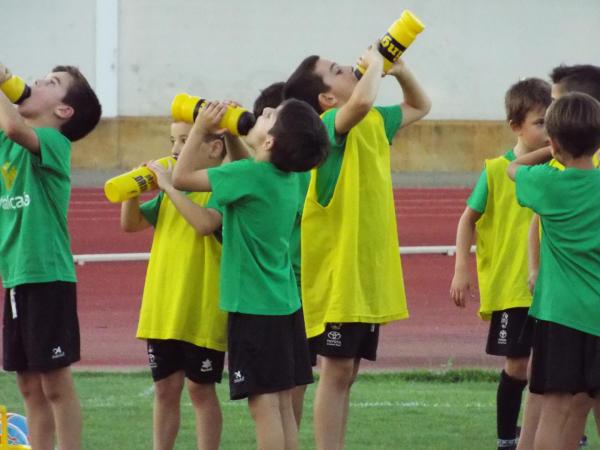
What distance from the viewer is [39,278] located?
5469 mm

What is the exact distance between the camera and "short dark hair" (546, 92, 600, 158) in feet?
16.8

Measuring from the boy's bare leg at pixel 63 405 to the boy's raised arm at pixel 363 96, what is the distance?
1.42 metres

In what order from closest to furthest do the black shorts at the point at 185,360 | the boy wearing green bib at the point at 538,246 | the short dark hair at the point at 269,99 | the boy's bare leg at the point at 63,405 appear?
the boy wearing green bib at the point at 538,246
the boy's bare leg at the point at 63,405
the black shorts at the point at 185,360
the short dark hair at the point at 269,99

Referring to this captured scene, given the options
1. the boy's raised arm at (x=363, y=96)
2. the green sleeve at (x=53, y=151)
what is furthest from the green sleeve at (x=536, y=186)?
the green sleeve at (x=53, y=151)

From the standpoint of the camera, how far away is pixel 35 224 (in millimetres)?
5500

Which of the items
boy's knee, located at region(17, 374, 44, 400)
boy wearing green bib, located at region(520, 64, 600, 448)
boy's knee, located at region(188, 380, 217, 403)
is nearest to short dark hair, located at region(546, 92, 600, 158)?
boy wearing green bib, located at region(520, 64, 600, 448)

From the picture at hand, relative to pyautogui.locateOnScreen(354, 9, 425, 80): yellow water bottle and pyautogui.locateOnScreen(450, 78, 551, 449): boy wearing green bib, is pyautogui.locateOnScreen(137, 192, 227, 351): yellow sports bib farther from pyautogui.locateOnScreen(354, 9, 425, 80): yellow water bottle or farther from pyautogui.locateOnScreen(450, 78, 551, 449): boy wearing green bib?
pyautogui.locateOnScreen(450, 78, 551, 449): boy wearing green bib

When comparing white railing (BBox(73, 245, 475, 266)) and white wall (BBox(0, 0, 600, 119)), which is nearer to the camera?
white railing (BBox(73, 245, 475, 266))

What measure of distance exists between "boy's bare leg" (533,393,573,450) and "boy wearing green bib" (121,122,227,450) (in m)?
1.27

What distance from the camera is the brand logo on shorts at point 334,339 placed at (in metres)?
5.72

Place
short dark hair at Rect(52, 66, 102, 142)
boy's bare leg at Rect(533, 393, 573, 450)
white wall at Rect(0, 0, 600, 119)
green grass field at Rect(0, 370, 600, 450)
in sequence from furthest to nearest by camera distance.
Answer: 1. white wall at Rect(0, 0, 600, 119)
2. green grass field at Rect(0, 370, 600, 450)
3. short dark hair at Rect(52, 66, 102, 142)
4. boy's bare leg at Rect(533, 393, 573, 450)

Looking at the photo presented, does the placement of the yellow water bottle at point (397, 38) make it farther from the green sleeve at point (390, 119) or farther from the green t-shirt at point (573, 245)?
the green t-shirt at point (573, 245)

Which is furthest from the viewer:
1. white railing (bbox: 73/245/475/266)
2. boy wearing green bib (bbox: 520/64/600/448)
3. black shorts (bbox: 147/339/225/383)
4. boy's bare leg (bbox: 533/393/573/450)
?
white railing (bbox: 73/245/475/266)

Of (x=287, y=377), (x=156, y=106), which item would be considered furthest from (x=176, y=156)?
(x=156, y=106)
